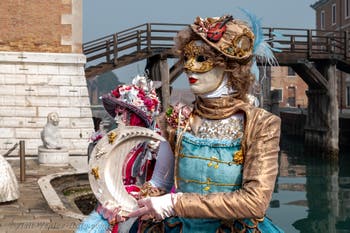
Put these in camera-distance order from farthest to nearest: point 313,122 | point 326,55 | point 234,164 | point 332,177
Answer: point 313,122 < point 326,55 < point 332,177 < point 234,164

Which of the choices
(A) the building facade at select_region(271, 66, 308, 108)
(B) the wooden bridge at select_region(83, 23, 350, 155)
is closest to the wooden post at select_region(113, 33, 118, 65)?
(B) the wooden bridge at select_region(83, 23, 350, 155)

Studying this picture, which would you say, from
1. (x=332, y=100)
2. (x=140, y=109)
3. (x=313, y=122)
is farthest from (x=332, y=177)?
(x=140, y=109)

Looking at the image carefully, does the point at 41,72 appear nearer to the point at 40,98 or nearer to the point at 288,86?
the point at 40,98

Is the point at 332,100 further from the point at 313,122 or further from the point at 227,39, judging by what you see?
the point at 227,39

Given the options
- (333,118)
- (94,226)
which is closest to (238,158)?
(94,226)

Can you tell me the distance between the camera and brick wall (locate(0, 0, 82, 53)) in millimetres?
13969

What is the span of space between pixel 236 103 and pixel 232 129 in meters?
0.12

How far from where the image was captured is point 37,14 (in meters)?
14.2

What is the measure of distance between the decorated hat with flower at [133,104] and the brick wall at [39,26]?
31.8 feet

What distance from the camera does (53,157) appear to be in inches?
451

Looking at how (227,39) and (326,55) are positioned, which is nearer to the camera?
(227,39)

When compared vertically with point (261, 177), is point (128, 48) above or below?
above

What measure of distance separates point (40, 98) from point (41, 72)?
0.73 meters

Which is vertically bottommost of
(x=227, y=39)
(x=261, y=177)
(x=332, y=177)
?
(x=332, y=177)
